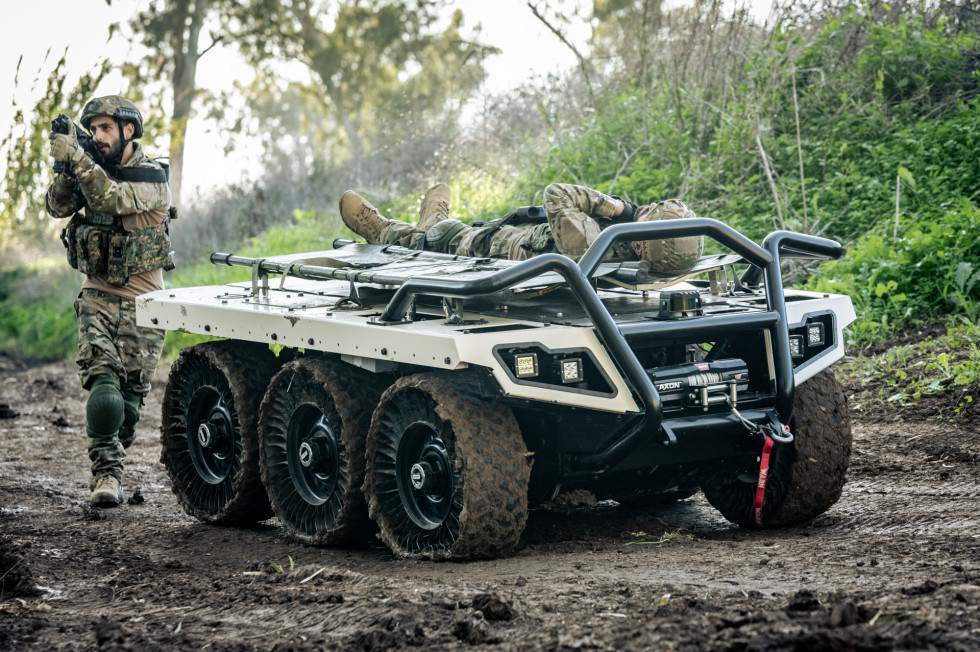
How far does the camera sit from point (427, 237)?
6.68 m

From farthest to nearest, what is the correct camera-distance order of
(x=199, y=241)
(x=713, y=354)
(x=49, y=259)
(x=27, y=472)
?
(x=49, y=259)
(x=199, y=241)
(x=27, y=472)
(x=713, y=354)

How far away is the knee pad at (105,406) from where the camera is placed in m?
6.80

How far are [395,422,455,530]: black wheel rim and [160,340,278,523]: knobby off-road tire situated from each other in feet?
4.18

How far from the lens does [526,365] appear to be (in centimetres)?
459

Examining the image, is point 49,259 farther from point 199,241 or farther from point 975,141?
point 975,141

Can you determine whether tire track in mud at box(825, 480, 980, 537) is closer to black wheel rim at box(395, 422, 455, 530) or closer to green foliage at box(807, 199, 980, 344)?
black wheel rim at box(395, 422, 455, 530)

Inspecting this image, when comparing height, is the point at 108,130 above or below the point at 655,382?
above

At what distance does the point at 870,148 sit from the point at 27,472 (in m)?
7.41

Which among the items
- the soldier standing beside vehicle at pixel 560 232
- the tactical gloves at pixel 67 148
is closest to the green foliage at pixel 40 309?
the tactical gloves at pixel 67 148

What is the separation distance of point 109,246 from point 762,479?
395 centimetres

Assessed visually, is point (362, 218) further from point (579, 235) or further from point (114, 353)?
point (579, 235)

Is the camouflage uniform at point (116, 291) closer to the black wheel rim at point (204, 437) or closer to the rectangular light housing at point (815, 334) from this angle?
the black wheel rim at point (204, 437)

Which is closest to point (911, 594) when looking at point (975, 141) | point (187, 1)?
point (975, 141)

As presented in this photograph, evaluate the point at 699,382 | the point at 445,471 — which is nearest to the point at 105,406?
the point at 445,471
